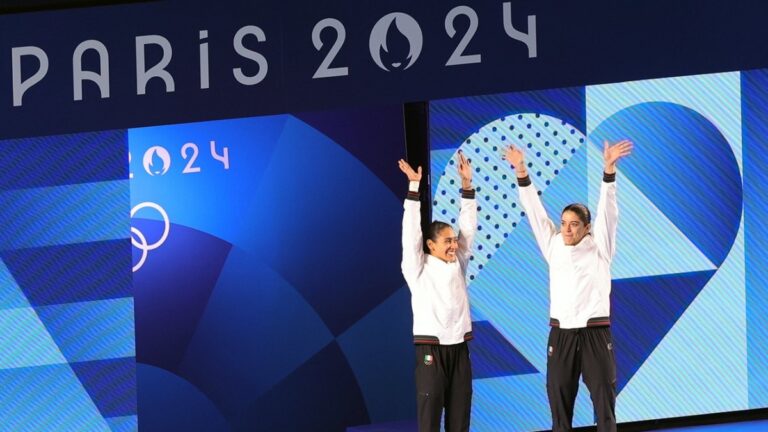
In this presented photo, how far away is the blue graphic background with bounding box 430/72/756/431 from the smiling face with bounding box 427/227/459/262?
23.4 inches

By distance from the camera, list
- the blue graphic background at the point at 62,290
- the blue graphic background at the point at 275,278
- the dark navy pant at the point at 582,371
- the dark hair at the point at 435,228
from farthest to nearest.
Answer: the blue graphic background at the point at 275,278, the blue graphic background at the point at 62,290, the dark hair at the point at 435,228, the dark navy pant at the point at 582,371

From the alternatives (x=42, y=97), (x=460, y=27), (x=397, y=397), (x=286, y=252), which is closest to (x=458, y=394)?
(x=397, y=397)

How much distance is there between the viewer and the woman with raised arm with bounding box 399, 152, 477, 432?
8.91 metres

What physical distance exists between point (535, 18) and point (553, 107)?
0.70m

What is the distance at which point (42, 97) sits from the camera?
9.15 meters

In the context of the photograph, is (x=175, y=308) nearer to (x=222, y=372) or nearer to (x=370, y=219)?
(x=222, y=372)

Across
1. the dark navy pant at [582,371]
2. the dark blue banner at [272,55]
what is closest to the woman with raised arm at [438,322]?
the dark navy pant at [582,371]

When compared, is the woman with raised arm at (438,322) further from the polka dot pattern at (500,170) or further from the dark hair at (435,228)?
the polka dot pattern at (500,170)

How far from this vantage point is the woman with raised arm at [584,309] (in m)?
8.81

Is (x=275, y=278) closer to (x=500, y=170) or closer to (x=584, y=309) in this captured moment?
(x=500, y=170)

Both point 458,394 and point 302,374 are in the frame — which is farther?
point 302,374

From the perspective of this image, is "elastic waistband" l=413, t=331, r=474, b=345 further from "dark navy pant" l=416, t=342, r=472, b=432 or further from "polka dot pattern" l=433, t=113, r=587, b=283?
"polka dot pattern" l=433, t=113, r=587, b=283

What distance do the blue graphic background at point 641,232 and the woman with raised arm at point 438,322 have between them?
63 centimetres

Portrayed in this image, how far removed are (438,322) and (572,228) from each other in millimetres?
934
